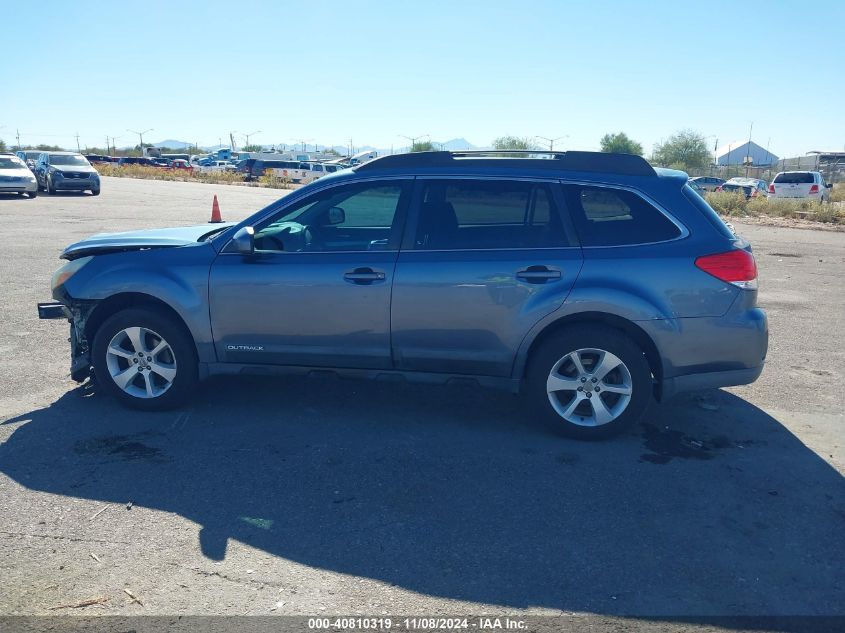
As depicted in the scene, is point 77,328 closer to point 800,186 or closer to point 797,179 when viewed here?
point 800,186

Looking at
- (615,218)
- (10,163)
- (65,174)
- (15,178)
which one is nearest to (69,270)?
(615,218)

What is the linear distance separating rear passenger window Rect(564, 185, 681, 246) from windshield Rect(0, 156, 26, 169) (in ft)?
88.3

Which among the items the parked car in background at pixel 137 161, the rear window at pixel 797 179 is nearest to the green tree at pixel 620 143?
the rear window at pixel 797 179

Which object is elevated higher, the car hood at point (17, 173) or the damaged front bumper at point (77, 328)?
the car hood at point (17, 173)

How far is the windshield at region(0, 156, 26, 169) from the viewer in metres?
27.1

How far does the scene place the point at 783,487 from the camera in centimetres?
480

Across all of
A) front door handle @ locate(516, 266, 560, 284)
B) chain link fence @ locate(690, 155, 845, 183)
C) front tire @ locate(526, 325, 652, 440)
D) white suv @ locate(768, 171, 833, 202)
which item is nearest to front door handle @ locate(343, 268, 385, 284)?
front door handle @ locate(516, 266, 560, 284)

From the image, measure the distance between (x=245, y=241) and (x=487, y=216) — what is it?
1735mm

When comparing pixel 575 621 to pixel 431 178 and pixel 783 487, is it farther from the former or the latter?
pixel 431 178

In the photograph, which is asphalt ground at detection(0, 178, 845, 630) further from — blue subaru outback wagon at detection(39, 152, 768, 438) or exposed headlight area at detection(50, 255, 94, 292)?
exposed headlight area at detection(50, 255, 94, 292)

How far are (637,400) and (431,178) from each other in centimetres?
213

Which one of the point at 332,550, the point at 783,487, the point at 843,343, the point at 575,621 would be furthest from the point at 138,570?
the point at 843,343

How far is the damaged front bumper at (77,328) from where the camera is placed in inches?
233

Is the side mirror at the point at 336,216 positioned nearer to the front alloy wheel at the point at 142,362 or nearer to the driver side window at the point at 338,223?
the driver side window at the point at 338,223
